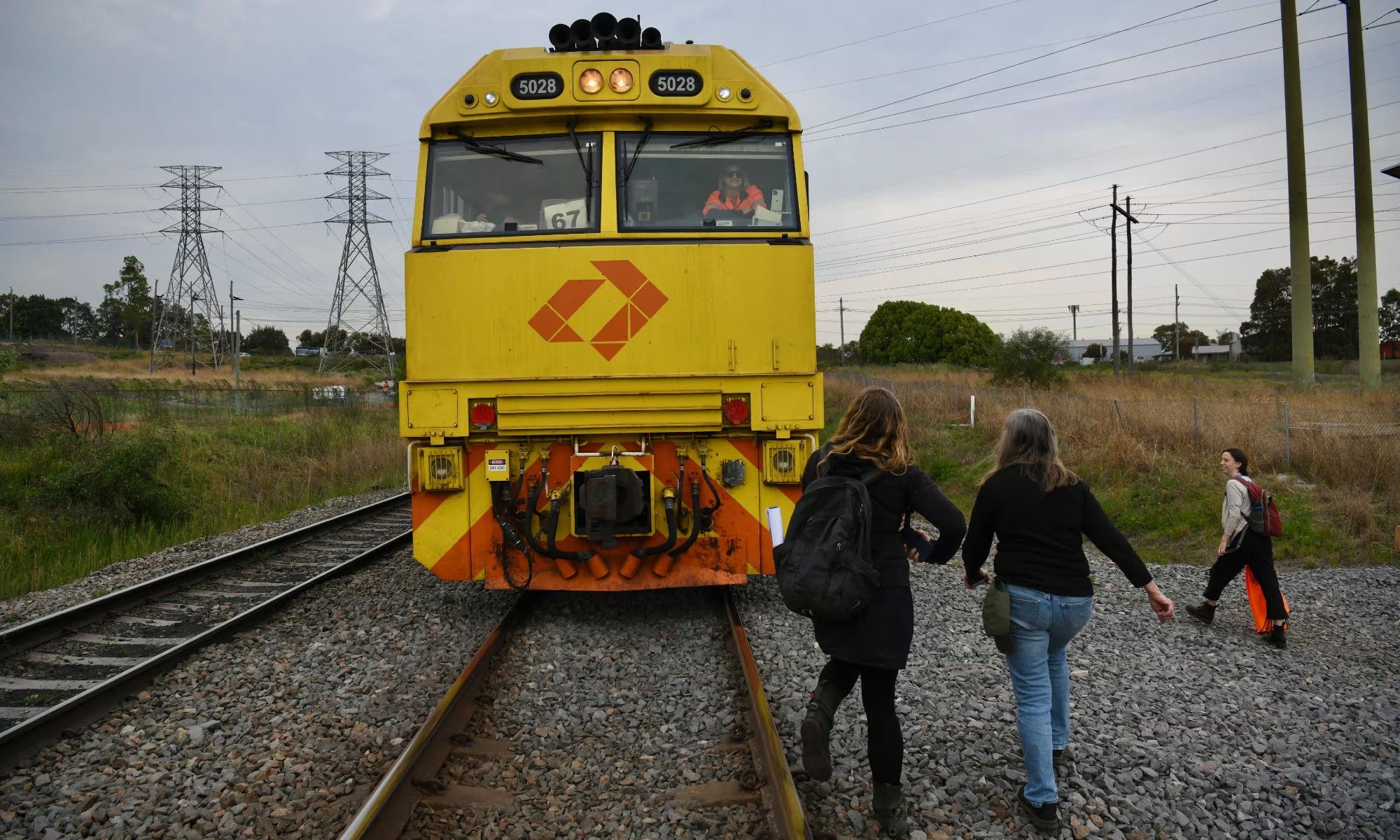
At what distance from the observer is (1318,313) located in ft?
200

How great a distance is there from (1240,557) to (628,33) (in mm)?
5607

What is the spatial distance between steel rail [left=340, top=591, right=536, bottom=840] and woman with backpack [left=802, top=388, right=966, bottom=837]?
60.2 inches

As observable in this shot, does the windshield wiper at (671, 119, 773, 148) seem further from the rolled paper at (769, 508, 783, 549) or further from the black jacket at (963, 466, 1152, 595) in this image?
the black jacket at (963, 466, 1152, 595)

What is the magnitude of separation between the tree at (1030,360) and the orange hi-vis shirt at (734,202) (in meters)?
25.6

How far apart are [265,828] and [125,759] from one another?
1.16 m

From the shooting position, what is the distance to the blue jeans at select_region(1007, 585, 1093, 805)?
3.45 meters

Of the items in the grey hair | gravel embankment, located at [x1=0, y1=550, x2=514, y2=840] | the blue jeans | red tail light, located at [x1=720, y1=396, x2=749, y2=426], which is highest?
red tail light, located at [x1=720, y1=396, x2=749, y2=426]

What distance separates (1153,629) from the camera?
6.23 m

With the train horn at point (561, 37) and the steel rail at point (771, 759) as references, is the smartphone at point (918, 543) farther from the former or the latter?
the train horn at point (561, 37)

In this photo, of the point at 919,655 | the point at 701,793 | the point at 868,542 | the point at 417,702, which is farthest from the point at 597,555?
the point at 868,542

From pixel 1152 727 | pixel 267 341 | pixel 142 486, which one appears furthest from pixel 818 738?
pixel 267 341

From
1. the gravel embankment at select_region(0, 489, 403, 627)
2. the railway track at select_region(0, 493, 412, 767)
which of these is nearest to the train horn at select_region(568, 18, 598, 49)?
the railway track at select_region(0, 493, 412, 767)

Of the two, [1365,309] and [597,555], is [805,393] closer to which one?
[597,555]

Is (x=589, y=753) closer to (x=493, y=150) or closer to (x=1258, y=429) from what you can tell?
(x=493, y=150)
